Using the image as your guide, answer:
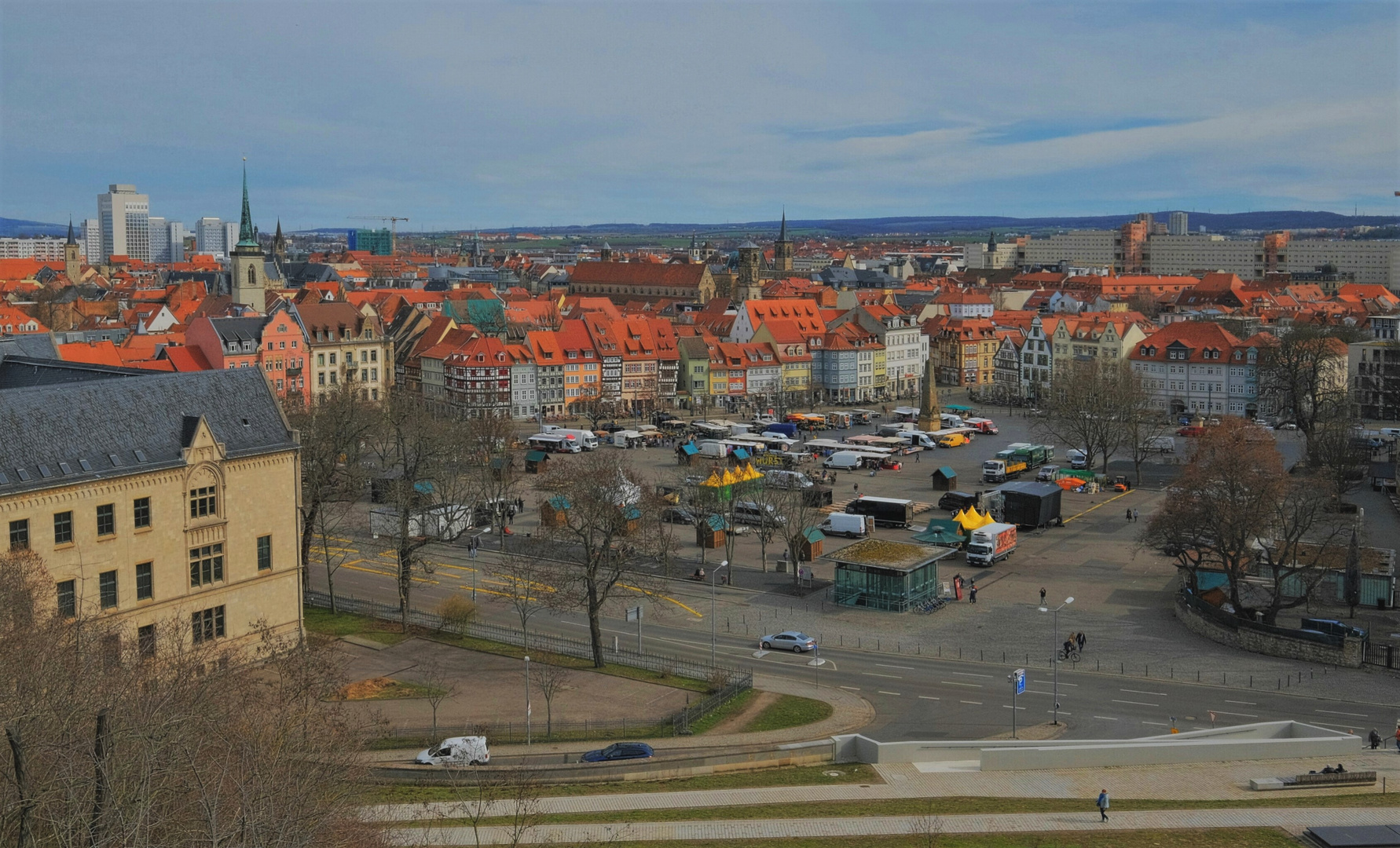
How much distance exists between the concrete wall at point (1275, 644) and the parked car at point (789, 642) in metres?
15.9

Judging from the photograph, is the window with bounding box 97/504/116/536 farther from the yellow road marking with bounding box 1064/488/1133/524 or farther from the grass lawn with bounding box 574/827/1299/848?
the yellow road marking with bounding box 1064/488/1133/524

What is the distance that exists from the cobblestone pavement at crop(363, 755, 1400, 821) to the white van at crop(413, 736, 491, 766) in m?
4.35

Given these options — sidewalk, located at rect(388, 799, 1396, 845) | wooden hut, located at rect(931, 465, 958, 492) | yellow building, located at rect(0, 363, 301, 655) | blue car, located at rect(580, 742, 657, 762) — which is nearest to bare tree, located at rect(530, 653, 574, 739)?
blue car, located at rect(580, 742, 657, 762)

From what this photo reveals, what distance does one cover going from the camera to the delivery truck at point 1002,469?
95375 mm

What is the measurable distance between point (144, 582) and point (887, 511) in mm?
45038

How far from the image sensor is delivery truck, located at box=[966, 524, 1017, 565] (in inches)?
2724

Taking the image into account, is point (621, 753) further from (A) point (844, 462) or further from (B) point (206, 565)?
(A) point (844, 462)

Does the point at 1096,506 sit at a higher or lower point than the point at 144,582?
lower

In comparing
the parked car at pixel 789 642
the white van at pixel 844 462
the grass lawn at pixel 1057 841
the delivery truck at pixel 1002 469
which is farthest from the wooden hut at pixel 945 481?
the grass lawn at pixel 1057 841

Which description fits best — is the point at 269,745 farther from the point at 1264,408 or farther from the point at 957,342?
the point at 957,342

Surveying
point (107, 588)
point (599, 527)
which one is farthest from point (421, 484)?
point (107, 588)

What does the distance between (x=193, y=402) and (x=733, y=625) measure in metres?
23.0

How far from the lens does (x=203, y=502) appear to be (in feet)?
159

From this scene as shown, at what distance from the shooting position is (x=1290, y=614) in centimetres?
6047
